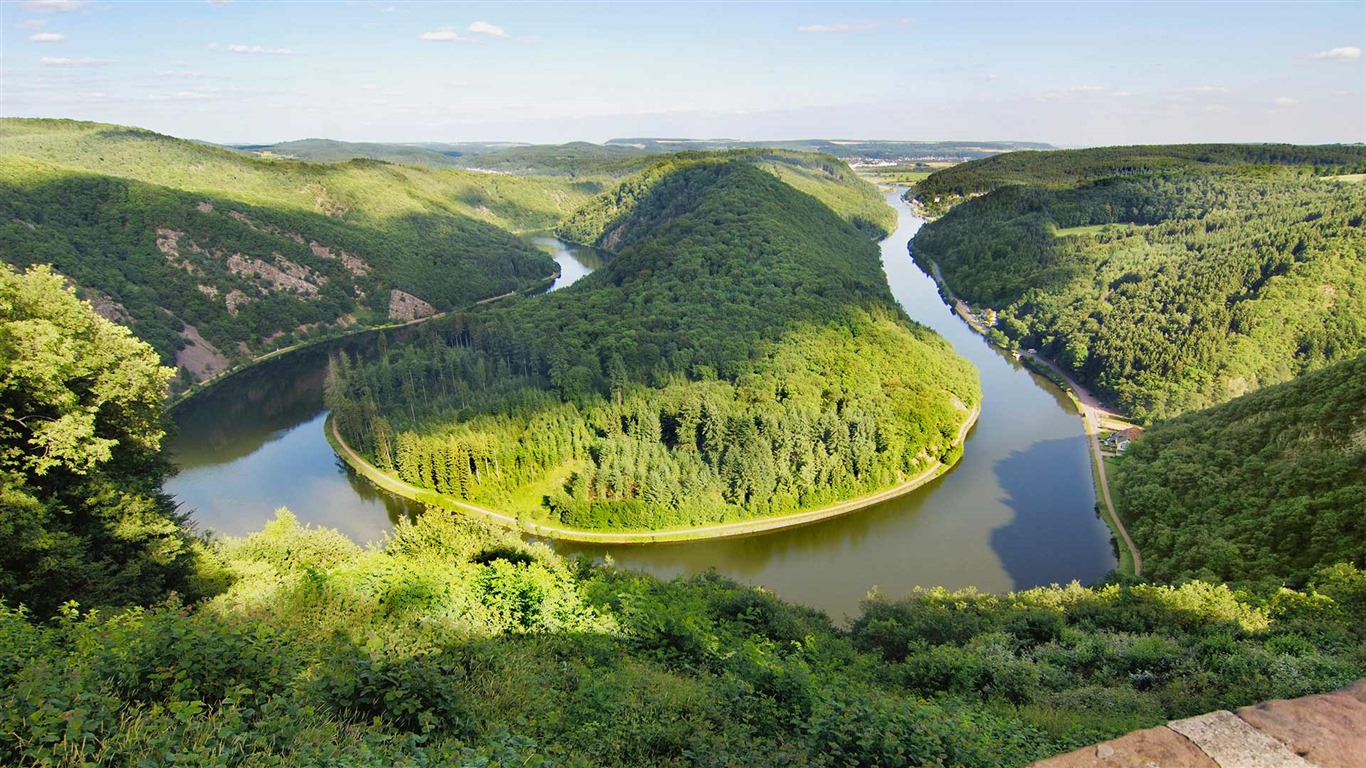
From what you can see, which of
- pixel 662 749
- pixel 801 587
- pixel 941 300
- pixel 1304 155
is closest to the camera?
pixel 662 749

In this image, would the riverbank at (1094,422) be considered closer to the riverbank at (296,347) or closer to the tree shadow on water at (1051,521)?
the tree shadow on water at (1051,521)

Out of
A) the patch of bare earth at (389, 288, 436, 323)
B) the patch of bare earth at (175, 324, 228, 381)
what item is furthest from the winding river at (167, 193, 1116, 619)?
the patch of bare earth at (389, 288, 436, 323)

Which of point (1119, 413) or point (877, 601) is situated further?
point (1119, 413)

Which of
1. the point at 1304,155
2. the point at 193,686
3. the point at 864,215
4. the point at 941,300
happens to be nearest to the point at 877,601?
the point at 193,686

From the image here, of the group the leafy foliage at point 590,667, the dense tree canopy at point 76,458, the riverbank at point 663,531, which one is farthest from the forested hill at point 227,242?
the leafy foliage at point 590,667

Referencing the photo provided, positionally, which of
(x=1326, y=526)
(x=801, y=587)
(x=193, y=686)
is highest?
(x=193, y=686)

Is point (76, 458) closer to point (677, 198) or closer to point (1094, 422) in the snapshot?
point (1094, 422)

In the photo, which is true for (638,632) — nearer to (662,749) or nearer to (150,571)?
(662,749)

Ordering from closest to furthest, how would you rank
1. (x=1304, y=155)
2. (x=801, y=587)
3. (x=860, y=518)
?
1. (x=801, y=587)
2. (x=860, y=518)
3. (x=1304, y=155)
